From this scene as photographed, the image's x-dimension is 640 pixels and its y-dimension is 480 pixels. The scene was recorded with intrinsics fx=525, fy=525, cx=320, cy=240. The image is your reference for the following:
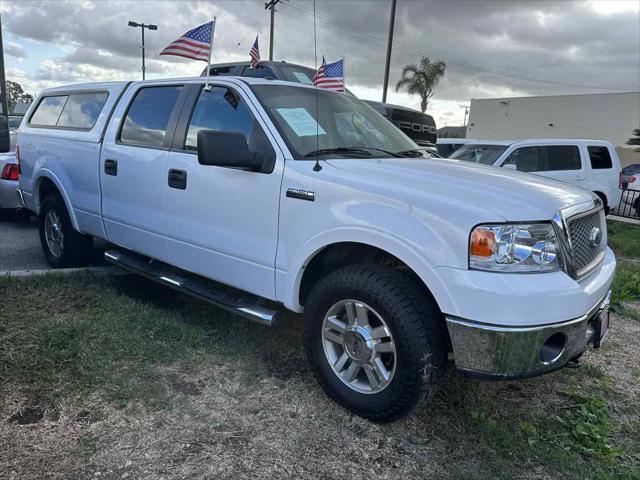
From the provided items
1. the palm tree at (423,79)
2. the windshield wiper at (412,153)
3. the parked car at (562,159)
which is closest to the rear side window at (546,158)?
the parked car at (562,159)

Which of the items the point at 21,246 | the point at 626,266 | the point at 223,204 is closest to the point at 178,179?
the point at 223,204

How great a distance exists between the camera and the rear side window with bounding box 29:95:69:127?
5.58m

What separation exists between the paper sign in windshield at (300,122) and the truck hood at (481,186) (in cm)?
35

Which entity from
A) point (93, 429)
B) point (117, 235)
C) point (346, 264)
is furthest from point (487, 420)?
point (117, 235)

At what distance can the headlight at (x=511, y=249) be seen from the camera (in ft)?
8.11

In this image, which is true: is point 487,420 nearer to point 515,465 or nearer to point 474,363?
point 515,465

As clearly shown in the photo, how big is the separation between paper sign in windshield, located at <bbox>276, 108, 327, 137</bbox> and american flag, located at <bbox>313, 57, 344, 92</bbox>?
267cm

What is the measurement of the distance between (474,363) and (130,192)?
3051 mm

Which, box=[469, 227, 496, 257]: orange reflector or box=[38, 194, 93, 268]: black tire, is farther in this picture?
box=[38, 194, 93, 268]: black tire

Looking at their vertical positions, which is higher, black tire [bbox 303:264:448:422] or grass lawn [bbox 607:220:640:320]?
black tire [bbox 303:264:448:422]

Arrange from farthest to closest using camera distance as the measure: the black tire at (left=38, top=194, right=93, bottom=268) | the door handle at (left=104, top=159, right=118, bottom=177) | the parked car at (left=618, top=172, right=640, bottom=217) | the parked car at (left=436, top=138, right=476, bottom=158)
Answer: the parked car at (left=618, top=172, right=640, bottom=217), the parked car at (left=436, top=138, right=476, bottom=158), the black tire at (left=38, top=194, right=93, bottom=268), the door handle at (left=104, top=159, right=118, bottom=177)

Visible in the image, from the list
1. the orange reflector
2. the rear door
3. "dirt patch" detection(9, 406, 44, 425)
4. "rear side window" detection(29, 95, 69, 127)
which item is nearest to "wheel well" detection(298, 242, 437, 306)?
the orange reflector

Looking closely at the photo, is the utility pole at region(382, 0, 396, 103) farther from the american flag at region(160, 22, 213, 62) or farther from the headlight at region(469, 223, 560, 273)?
the headlight at region(469, 223, 560, 273)

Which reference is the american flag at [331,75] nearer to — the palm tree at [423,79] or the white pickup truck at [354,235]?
the white pickup truck at [354,235]
